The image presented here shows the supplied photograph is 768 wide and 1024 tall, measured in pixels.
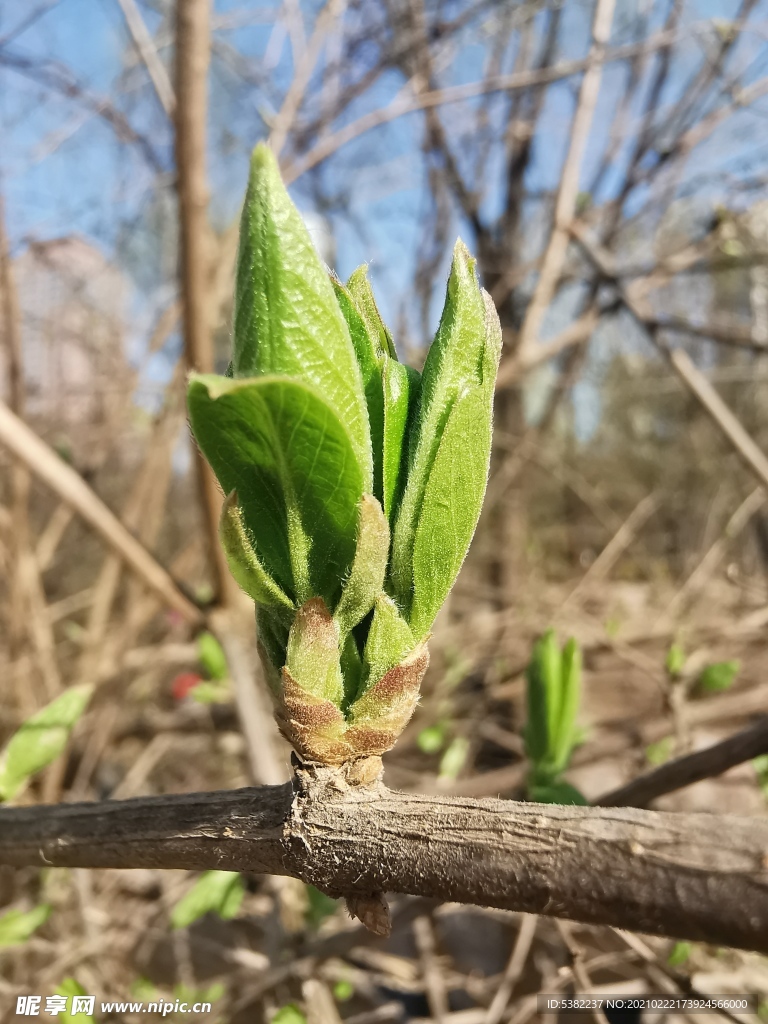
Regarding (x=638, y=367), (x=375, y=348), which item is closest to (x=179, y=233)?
(x=375, y=348)

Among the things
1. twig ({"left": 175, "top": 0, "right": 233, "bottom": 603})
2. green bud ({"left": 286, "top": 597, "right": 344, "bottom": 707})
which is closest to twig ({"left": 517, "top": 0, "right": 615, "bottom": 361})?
twig ({"left": 175, "top": 0, "right": 233, "bottom": 603})

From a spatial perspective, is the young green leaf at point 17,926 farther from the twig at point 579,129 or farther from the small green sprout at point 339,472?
the twig at point 579,129

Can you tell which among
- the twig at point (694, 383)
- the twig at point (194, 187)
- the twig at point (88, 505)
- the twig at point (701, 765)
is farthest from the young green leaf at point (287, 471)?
the twig at point (694, 383)

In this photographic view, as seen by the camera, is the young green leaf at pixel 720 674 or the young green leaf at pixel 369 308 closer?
the young green leaf at pixel 369 308

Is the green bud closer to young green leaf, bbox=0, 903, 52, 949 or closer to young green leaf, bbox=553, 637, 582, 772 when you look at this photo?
young green leaf, bbox=553, 637, 582, 772

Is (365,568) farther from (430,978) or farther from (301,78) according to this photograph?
(301,78)

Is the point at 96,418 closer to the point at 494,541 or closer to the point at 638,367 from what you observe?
the point at 494,541

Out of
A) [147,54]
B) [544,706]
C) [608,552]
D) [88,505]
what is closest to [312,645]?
[544,706]
